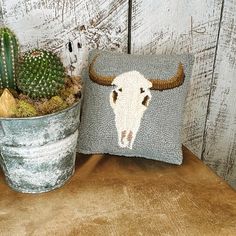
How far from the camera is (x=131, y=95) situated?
0.84m

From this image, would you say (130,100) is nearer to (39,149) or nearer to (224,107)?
(39,149)

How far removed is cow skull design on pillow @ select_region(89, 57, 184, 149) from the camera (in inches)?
33.1

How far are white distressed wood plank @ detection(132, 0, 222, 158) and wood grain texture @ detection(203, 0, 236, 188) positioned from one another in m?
0.02

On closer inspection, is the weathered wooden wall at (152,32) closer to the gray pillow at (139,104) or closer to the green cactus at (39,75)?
the gray pillow at (139,104)

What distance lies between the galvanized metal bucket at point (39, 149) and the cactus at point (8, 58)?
107mm

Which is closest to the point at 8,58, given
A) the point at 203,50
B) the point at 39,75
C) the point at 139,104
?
the point at 39,75

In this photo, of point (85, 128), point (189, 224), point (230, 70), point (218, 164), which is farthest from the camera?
point (218, 164)

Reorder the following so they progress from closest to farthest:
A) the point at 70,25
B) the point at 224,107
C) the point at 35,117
A: 1. the point at 35,117
2. the point at 70,25
3. the point at 224,107

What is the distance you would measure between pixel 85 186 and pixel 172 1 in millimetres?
535

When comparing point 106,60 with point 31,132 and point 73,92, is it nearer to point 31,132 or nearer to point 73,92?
point 73,92

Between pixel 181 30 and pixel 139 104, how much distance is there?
30 centimetres

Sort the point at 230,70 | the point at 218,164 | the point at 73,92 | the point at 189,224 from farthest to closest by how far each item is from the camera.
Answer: the point at 218,164
the point at 230,70
the point at 73,92
the point at 189,224

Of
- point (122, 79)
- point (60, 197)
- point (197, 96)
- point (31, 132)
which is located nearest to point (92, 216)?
point (60, 197)

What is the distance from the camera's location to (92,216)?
0.70 metres
